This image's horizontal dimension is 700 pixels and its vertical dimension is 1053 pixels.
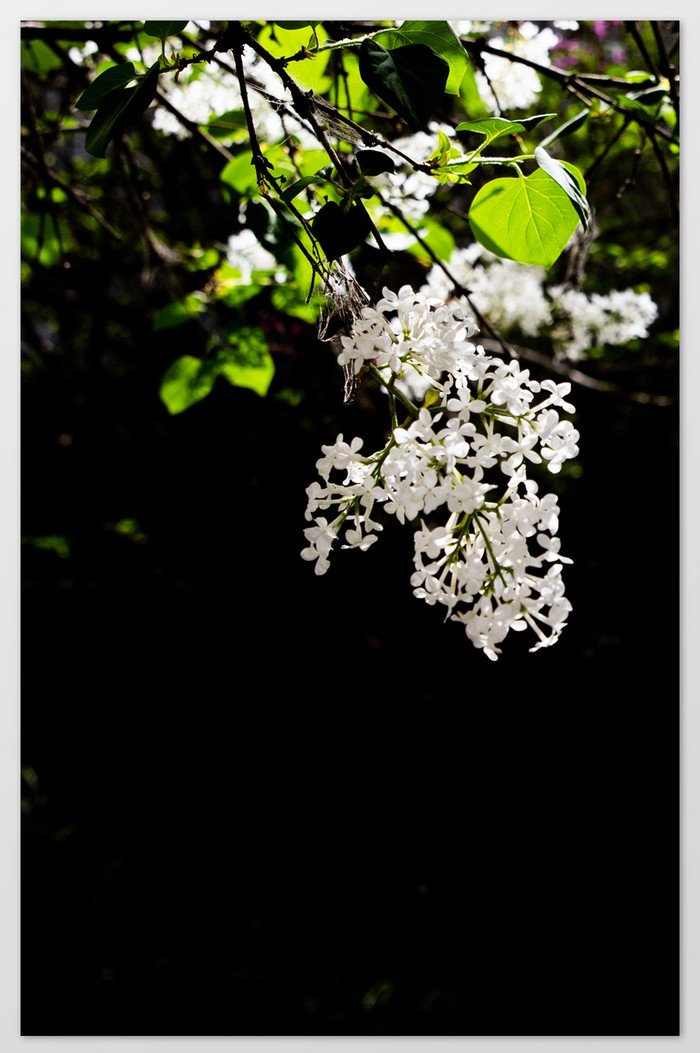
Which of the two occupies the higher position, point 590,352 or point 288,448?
point 590,352

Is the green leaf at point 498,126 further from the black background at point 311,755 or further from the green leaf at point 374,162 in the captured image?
the black background at point 311,755

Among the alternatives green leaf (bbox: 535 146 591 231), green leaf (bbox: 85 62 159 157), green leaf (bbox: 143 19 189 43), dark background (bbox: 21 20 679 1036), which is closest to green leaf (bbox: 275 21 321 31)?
green leaf (bbox: 143 19 189 43)

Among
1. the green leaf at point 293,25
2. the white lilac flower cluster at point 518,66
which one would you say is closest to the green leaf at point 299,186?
the green leaf at point 293,25

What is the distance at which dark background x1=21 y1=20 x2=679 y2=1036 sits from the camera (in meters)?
1.70

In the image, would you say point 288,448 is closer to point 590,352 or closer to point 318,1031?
point 590,352

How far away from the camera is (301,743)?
79.9 inches

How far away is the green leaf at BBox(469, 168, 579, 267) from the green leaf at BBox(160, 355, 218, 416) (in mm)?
Result: 463

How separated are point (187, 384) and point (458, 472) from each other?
60 cm

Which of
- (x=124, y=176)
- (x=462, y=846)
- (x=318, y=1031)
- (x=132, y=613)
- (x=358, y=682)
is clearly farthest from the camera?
(x=132, y=613)

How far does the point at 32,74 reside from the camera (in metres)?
1.44

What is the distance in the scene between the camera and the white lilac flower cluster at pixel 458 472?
0.53 metres

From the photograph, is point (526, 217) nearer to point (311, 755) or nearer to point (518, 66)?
point (518, 66)

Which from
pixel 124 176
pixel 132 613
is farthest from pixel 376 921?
pixel 124 176
